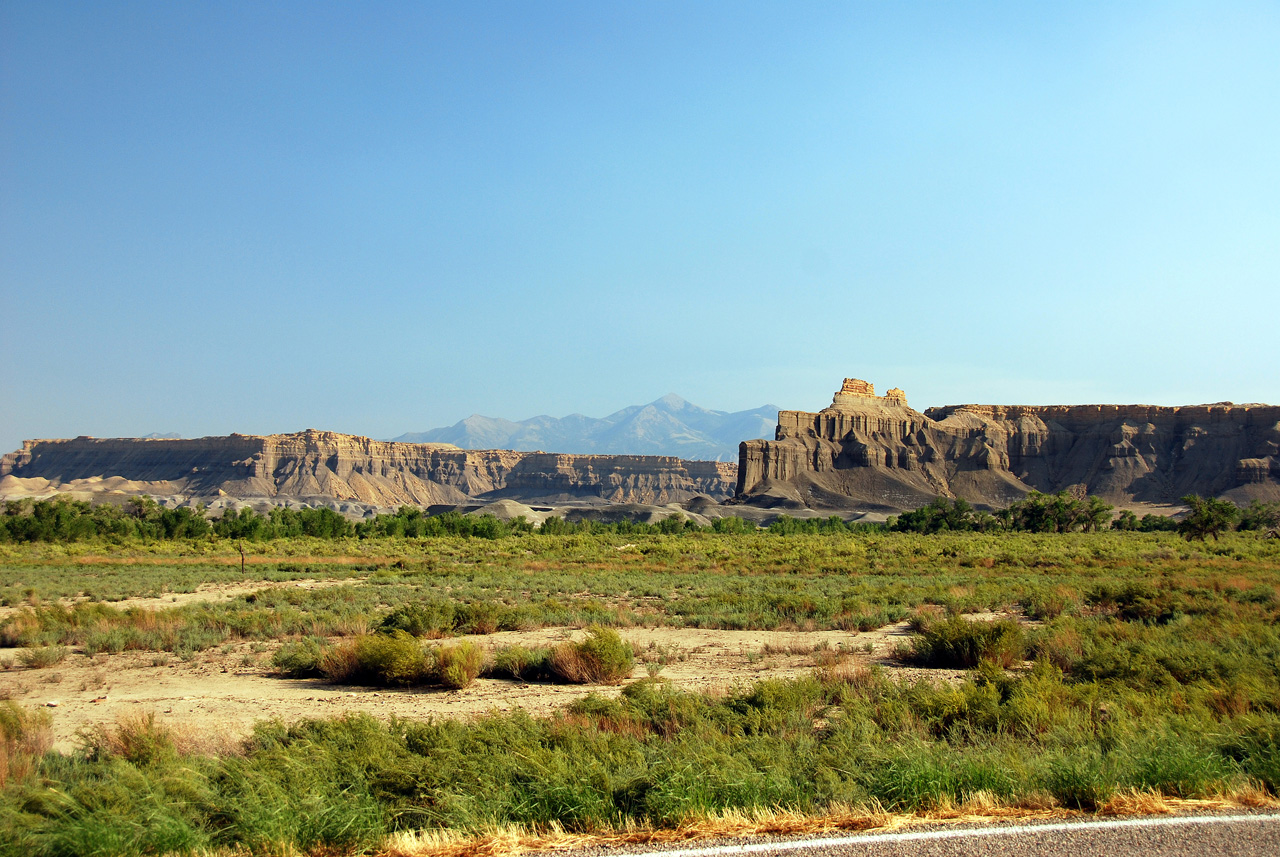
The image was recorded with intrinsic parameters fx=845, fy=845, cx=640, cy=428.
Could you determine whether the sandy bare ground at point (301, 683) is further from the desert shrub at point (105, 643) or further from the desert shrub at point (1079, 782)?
the desert shrub at point (1079, 782)

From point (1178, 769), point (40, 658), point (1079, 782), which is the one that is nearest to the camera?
point (1079, 782)

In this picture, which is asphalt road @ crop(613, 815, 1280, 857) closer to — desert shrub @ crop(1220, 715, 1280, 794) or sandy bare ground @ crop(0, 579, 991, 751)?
desert shrub @ crop(1220, 715, 1280, 794)

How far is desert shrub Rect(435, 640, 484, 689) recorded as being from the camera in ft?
41.5

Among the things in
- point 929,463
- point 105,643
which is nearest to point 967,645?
point 105,643

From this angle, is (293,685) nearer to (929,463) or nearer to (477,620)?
(477,620)

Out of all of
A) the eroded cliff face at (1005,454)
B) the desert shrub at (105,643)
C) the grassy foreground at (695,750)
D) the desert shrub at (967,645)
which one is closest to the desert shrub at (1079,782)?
the grassy foreground at (695,750)

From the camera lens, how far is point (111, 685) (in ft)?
44.2

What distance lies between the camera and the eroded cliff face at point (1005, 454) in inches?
5256

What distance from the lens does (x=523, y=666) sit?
13.9 metres

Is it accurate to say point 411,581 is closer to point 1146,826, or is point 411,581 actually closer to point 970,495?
point 1146,826

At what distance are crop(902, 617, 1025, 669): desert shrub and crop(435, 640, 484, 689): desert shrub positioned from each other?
7.63 m

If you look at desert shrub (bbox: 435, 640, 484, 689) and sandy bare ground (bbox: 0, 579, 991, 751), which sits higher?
desert shrub (bbox: 435, 640, 484, 689)

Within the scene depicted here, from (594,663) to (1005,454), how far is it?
15864cm

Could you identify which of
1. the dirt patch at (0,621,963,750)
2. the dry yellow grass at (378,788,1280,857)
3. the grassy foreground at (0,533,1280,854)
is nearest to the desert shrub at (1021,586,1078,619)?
the grassy foreground at (0,533,1280,854)
